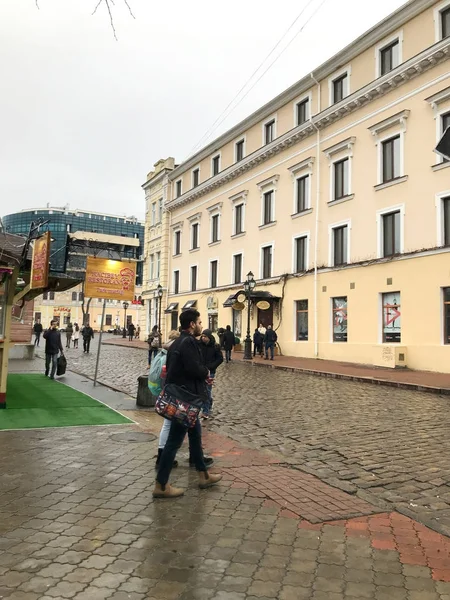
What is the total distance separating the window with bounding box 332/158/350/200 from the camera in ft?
77.3

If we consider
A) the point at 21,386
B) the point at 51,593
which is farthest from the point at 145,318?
the point at 51,593

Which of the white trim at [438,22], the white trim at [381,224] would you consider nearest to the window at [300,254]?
the white trim at [381,224]

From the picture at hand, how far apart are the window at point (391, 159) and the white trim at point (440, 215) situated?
2508 mm

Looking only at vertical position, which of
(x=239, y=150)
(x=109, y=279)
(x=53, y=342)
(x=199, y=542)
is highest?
(x=239, y=150)

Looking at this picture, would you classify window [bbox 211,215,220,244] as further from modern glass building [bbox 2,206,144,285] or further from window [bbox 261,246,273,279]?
modern glass building [bbox 2,206,144,285]

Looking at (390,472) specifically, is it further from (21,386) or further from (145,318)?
(145,318)

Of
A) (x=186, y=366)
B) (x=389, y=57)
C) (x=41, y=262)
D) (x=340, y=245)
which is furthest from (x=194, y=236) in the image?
(x=186, y=366)

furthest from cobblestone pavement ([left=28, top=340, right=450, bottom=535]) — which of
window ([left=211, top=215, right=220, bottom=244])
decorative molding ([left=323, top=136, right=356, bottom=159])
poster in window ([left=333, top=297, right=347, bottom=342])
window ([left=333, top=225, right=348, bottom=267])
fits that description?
window ([left=211, top=215, right=220, bottom=244])

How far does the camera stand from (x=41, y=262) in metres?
8.71

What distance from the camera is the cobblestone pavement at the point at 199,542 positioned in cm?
312

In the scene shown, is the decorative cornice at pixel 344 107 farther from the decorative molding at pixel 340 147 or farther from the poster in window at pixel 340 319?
the poster in window at pixel 340 319

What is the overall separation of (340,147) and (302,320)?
8.78 meters

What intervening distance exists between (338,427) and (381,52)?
64.1 ft

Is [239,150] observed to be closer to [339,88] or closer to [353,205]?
[339,88]
